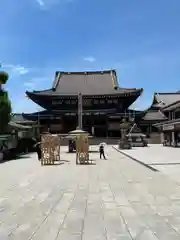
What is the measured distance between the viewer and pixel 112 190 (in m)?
11.4

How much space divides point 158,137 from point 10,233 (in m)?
57.4

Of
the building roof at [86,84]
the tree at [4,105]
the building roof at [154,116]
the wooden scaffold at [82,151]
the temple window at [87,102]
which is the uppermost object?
the building roof at [86,84]

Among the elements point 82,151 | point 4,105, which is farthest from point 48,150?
point 4,105

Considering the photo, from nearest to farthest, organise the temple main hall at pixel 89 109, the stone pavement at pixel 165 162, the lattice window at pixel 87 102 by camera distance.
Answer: the stone pavement at pixel 165 162 → the temple main hall at pixel 89 109 → the lattice window at pixel 87 102

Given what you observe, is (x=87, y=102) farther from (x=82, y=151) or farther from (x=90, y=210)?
(x=90, y=210)

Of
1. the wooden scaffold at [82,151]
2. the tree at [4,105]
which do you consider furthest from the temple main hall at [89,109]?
the wooden scaffold at [82,151]

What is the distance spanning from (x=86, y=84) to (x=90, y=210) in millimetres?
61715

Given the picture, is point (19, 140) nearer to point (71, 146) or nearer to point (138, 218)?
point (71, 146)

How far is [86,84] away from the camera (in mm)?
69312

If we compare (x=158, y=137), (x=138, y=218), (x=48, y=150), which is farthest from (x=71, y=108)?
(x=138, y=218)

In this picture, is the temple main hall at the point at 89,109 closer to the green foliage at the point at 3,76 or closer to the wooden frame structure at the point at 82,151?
the green foliage at the point at 3,76

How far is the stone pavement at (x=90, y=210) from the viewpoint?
627 cm

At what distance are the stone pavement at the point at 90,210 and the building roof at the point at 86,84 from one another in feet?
163

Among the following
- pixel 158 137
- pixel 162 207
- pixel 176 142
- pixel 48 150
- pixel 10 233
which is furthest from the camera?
pixel 158 137
